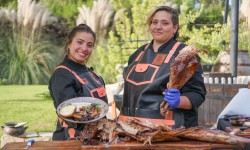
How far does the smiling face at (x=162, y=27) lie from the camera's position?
8.05 feet

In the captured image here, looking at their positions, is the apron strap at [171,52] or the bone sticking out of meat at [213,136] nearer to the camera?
the bone sticking out of meat at [213,136]

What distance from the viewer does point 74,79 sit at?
8.07 feet

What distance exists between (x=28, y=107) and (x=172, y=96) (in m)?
6.85

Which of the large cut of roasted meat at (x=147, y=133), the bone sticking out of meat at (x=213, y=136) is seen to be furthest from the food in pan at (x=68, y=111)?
the bone sticking out of meat at (x=213, y=136)

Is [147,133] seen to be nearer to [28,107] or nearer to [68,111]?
[68,111]

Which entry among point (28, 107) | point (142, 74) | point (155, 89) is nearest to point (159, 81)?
point (155, 89)

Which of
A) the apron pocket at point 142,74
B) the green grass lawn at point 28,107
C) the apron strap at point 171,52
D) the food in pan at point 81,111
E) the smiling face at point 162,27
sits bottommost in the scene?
the green grass lawn at point 28,107

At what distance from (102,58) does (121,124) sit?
10.4m

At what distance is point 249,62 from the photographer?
9.62m

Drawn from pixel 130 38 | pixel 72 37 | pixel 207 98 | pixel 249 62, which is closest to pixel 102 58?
pixel 130 38

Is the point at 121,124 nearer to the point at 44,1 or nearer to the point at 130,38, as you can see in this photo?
the point at 130,38

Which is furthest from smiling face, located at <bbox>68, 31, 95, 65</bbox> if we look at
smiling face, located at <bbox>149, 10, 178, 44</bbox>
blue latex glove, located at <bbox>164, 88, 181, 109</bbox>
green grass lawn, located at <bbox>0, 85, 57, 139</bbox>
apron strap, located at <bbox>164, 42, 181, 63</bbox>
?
green grass lawn, located at <bbox>0, 85, 57, 139</bbox>

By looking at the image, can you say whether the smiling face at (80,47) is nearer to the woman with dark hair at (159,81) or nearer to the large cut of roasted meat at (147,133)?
the woman with dark hair at (159,81)

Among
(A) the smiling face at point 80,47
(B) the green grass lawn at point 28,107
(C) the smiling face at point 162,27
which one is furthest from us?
(B) the green grass lawn at point 28,107
